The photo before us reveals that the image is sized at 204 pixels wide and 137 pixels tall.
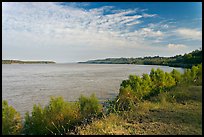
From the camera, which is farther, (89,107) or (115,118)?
(89,107)

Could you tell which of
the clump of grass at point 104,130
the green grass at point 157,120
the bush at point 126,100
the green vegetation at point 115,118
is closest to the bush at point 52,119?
the green vegetation at point 115,118

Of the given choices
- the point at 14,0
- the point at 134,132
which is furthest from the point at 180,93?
the point at 14,0

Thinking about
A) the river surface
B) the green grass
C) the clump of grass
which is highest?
the clump of grass

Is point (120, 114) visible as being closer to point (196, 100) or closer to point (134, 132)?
point (134, 132)

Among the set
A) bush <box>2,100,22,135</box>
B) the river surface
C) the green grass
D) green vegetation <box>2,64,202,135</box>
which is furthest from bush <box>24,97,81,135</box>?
the river surface

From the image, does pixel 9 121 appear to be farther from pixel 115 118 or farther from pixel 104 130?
pixel 115 118

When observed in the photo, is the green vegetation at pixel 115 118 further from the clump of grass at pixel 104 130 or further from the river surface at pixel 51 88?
the river surface at pixel 51 88

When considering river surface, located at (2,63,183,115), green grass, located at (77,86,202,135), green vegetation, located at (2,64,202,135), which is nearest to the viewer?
green grass, located at (77,86,202,135)

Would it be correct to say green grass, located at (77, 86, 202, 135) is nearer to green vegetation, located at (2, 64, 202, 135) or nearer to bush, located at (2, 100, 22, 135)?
green vegetation, located at (2, 64, 202, 135)

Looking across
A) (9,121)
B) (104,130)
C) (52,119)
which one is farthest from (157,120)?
(9,121)

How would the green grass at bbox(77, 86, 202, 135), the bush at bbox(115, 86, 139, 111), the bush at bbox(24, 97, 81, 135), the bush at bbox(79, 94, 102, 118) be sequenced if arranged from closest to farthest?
the green grass at bbox(77, 86, 202, 135) < the bush at bbox(24, 97, 81, 135) < the bush at bbox(79, 94, 102, 118) < the bush at bbox(115, 86, 139, 111)

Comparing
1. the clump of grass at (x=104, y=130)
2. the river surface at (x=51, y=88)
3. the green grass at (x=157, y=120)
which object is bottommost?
the river surface at (x=51, y=88)

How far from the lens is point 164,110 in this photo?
675cm

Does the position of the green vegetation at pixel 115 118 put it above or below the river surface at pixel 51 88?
above
